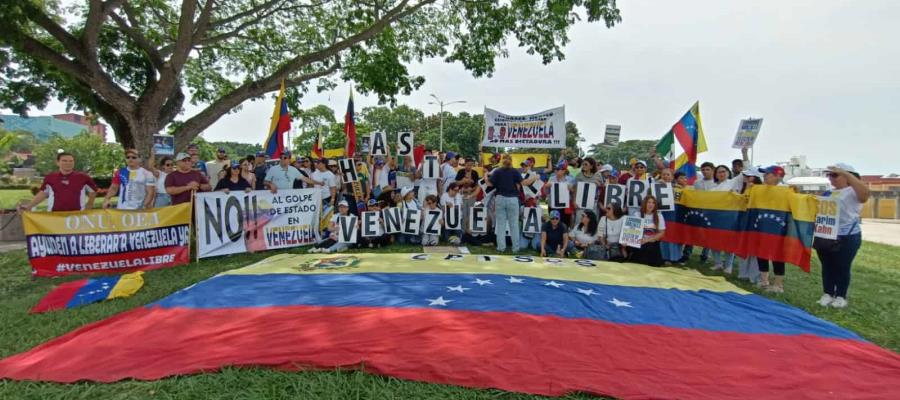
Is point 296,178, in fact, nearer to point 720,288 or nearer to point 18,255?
point 18,255

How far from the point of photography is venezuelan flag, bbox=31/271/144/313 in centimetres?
491

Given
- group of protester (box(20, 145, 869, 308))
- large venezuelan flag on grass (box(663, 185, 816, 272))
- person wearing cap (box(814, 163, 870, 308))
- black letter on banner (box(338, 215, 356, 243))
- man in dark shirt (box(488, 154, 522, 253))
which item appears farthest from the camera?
man in dark shirt (box(488, 154, 522, 253))

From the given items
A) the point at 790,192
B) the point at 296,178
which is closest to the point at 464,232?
the point at 296,178

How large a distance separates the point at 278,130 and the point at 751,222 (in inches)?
356

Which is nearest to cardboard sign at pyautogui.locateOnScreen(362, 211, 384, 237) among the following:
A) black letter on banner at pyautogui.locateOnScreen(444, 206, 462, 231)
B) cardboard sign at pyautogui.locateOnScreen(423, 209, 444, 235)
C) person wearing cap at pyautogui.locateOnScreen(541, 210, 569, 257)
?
cardboard sign at pyautogui.locateOnScreen(423, 209, 444, 235)

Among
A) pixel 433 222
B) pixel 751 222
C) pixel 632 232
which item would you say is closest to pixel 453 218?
pixel 433 222

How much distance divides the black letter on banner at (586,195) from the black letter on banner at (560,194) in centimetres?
22

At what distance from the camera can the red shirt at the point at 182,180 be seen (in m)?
7.71

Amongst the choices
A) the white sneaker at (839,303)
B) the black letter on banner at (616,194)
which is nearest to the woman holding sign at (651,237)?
the black letter on banner at (616,194)

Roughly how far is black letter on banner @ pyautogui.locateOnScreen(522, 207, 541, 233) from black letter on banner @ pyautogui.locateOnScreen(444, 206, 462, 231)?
4.34 feet

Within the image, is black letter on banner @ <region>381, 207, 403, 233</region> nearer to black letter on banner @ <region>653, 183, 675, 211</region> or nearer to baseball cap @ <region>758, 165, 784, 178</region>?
black letter on banner @ <region>653, 183, 675, 211</region>

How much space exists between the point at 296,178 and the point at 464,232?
3.69 meters

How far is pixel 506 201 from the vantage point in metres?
8.41

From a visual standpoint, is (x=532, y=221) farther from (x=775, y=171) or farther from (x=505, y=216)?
(x=775, y=171)
